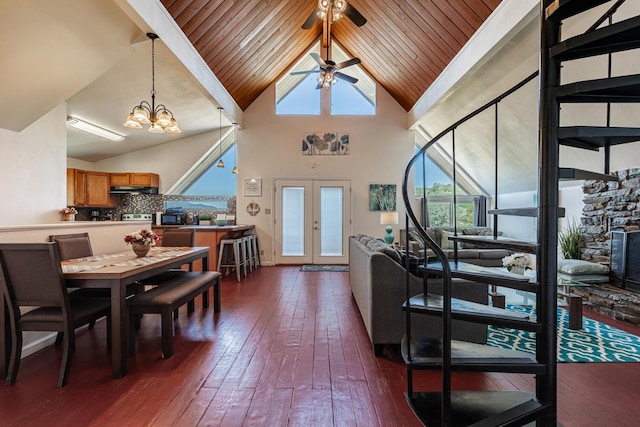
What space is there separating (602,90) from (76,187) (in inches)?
328

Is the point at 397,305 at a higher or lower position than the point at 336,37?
lower

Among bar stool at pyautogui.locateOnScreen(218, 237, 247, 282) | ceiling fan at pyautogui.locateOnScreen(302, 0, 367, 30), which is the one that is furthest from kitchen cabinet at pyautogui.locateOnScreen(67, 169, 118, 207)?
ceiling fan at pyautogui.locateOnScreen(302, 0, 367, 30)

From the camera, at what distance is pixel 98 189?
695 centimetres

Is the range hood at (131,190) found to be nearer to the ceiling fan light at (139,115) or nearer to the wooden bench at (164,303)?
the ceiling fan light at (139,115)

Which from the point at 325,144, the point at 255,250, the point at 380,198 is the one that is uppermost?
the point at 325,144

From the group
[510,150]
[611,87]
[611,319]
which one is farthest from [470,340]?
[510,150]

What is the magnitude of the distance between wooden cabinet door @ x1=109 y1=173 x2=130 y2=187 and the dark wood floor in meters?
5.08

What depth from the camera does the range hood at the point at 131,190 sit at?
7.05 metres

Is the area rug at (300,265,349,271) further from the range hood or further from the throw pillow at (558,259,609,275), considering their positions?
the range hood

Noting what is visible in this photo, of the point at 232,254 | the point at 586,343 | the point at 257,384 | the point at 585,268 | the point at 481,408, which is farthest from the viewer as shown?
the point at 232,254

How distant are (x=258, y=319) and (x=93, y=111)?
4.61 m

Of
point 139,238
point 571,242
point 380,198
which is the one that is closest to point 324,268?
point 380,198

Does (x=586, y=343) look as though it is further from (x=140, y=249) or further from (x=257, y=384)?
(x=140, y=249)

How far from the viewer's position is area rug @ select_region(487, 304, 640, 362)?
2498 millimetres
